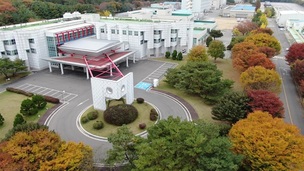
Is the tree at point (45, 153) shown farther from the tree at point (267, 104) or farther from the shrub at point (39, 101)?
the tree at point (267, 104)

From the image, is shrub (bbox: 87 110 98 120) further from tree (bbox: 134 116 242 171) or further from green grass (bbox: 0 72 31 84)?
green grass (bbox: 0 72 31 84)

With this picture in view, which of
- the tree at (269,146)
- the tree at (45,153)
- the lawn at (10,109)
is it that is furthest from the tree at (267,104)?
the lawn at (10,109)

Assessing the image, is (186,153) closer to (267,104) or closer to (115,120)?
(267,104)

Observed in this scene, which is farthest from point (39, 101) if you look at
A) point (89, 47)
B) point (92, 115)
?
point (89, 47)

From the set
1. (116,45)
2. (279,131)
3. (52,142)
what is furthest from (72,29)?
(279,131)

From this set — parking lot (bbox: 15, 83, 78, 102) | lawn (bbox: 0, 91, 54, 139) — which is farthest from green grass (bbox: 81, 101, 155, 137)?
lawn (bbox: 0, 91, 54, 139)
